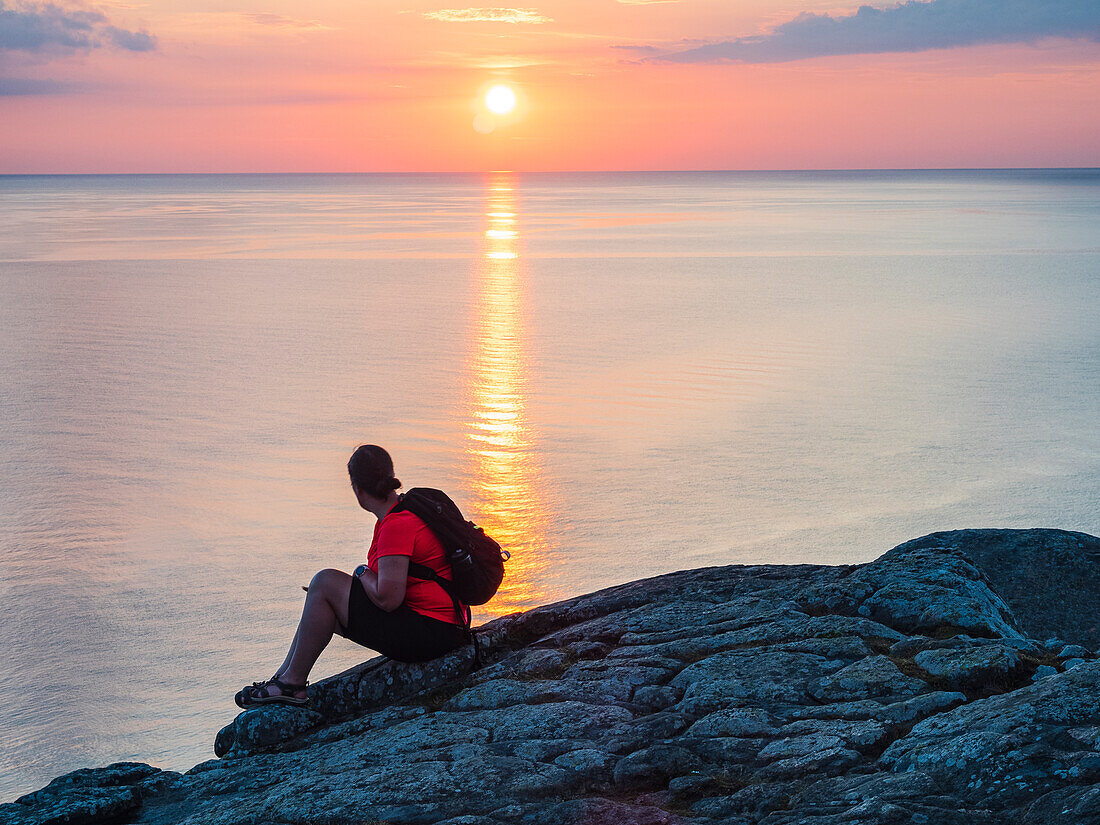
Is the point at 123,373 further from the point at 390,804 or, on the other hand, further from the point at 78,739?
the point at 390,804

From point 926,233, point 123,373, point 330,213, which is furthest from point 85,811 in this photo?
point 330,213

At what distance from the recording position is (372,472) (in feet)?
21.4

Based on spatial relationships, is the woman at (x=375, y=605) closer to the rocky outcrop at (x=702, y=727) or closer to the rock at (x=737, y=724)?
the rocky outcrop at (x=702, y=727)

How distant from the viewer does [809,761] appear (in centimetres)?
485

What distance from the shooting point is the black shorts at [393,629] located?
6.61 metres

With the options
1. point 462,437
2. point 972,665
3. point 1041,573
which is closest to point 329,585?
point 972,665

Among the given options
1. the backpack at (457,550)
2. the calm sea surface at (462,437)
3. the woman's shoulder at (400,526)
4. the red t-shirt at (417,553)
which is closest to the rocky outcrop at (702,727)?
the red t-shirt at (417,553)

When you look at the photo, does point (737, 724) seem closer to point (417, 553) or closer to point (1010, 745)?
point (1010, 745)

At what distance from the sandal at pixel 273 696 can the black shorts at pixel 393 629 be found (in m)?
0.48

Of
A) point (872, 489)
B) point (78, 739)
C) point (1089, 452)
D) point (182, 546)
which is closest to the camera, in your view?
point (78, 739)

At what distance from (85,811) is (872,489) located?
15.6 m

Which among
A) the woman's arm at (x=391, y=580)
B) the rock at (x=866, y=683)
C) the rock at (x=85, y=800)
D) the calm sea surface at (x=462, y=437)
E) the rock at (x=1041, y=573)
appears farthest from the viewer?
the calm sea surface at (x=462, y=437)

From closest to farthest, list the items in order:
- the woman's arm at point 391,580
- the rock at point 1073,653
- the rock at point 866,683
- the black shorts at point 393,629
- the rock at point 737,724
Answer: the rock at point 737,724, the rock at point 866,683, the rock at point 1073,653, the woman's arm at point 391,580, the black shorts at point 393,629

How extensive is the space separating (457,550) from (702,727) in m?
1.93
